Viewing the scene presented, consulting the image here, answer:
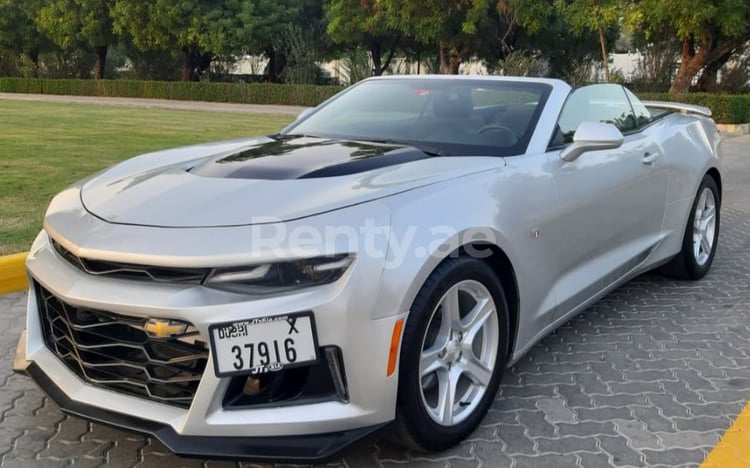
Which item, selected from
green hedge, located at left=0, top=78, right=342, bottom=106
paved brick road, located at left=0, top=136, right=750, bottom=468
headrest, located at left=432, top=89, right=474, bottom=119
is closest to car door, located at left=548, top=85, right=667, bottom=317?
paved brick road, located at left=0, top=136, right=750, bottom=468

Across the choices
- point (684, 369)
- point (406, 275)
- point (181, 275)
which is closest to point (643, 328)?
point (684, 369)

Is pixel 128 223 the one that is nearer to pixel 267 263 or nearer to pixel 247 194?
pixel 247 194

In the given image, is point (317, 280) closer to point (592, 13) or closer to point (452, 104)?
point (452, 104)

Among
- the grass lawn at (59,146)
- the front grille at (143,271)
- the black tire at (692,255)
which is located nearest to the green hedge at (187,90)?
the grass lawn at (59,146)

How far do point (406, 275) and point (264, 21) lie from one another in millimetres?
33538

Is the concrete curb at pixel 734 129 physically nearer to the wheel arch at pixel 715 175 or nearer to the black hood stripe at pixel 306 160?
the wheel arch at pixel 715 175

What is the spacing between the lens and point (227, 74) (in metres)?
40.4

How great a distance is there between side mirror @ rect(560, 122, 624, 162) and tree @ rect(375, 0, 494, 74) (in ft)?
83.1

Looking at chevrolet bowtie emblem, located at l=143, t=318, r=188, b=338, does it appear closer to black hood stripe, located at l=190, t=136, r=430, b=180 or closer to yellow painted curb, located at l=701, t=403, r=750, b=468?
black hood stripe, located at l=190, t=136, r=430, b=180

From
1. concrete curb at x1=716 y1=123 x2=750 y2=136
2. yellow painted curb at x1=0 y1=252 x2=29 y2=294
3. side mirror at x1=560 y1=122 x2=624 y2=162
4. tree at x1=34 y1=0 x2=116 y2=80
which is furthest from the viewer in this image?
tree at x1=34 y1=0 x2=116 y2=80

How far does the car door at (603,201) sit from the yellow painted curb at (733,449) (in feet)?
2.80

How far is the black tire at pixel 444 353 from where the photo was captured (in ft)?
7.91

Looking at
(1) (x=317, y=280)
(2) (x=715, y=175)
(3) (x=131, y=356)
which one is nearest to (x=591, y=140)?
(1) (x=317, y=280)

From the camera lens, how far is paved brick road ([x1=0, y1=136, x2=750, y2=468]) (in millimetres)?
2717
